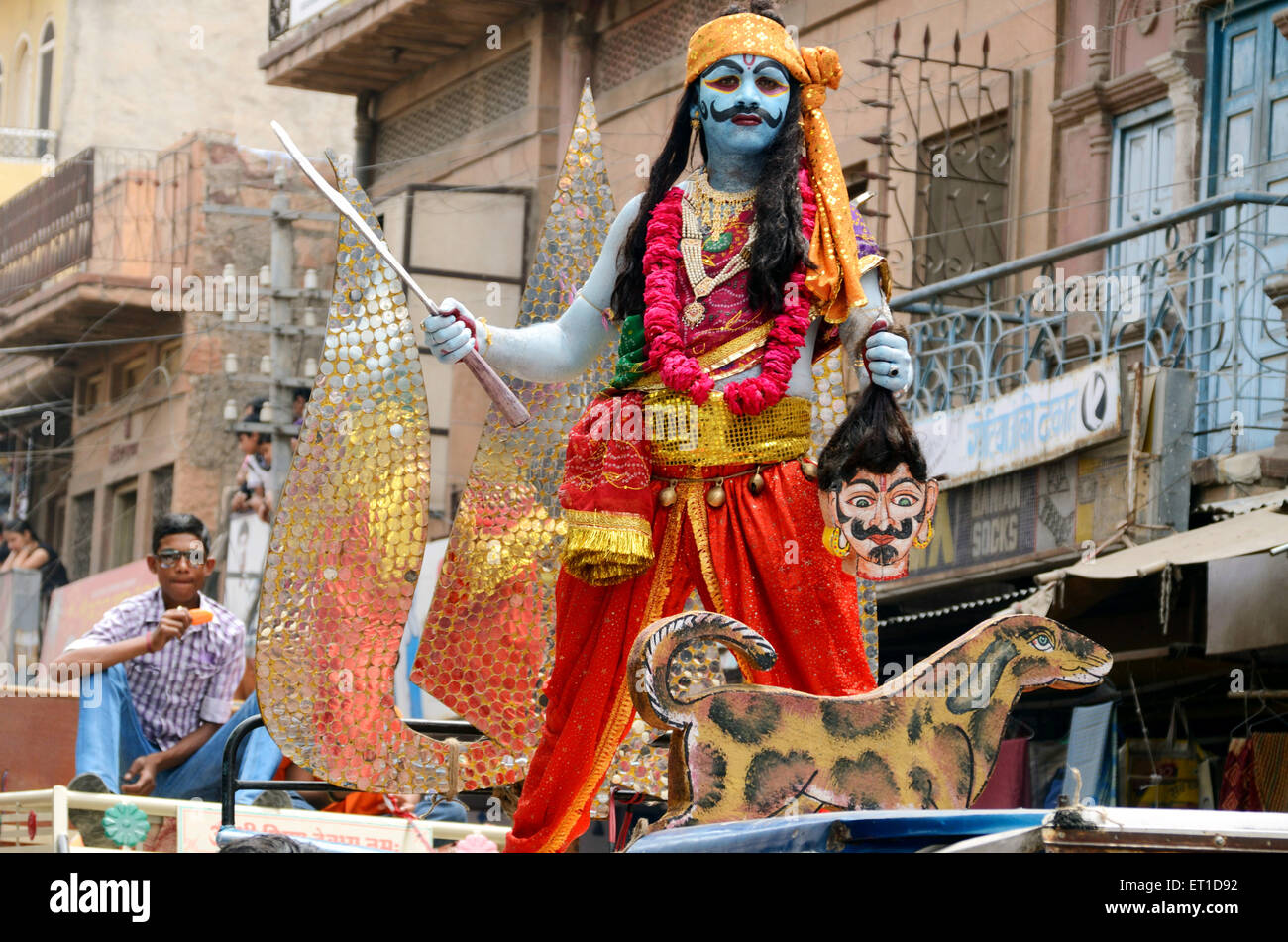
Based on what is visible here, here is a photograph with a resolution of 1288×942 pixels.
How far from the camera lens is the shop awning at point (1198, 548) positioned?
23.9ft

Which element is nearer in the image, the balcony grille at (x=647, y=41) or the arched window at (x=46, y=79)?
the balcony grille at (x=647, y=41)

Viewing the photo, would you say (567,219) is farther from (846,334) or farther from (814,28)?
(814,28)

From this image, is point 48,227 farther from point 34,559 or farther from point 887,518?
point 887,518

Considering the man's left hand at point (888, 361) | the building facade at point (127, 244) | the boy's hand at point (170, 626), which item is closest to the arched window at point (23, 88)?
the building facade at point (127, 244)

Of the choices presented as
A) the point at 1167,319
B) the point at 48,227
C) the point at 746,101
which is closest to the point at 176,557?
the point at 746,101

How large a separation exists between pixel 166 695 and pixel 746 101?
277 cm

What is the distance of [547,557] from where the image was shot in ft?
17.0

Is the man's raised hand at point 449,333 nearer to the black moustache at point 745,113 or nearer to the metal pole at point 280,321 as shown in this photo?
the black moustache at point 745,113

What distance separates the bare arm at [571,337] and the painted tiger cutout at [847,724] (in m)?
1.19

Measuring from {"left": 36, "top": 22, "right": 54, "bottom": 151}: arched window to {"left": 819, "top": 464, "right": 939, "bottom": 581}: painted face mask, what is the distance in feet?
74.1

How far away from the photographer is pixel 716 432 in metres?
4.27
